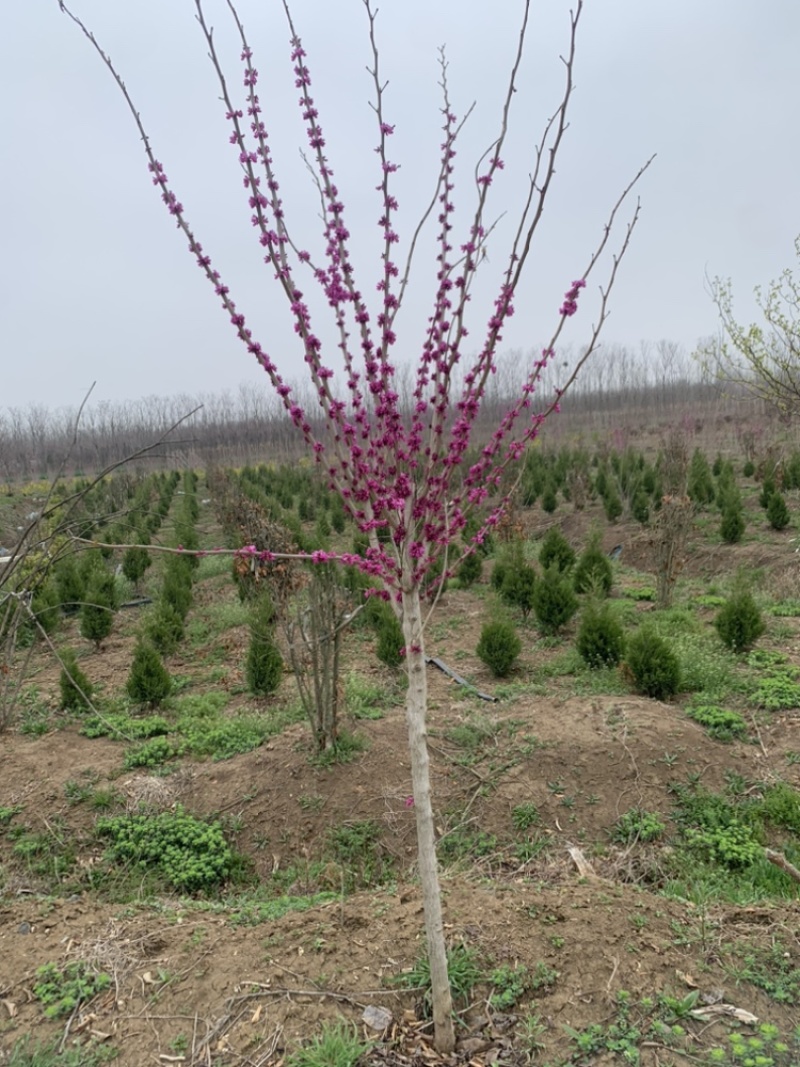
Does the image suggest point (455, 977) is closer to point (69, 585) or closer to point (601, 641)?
point (601, 641)

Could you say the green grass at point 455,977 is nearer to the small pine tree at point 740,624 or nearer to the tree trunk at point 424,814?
the tree trunk at point 424,814

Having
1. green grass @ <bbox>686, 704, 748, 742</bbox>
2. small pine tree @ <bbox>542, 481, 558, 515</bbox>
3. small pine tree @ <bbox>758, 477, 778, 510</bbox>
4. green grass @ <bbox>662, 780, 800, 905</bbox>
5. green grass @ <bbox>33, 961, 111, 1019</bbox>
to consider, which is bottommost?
green grass @ <bbox>662, 780, 800, 905</bbox>

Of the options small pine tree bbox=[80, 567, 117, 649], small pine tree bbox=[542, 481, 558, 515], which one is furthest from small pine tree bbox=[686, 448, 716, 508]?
small pine tree bbox=[80, 567, 117, 649]

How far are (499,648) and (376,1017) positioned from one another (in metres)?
4.19

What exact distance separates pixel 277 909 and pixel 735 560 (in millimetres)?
8837

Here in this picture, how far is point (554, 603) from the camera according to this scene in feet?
24.3

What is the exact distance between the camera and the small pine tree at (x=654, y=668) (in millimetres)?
5469

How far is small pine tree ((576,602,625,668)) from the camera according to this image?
618 cm

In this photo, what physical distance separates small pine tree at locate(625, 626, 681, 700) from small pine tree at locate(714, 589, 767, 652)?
40.0 inches

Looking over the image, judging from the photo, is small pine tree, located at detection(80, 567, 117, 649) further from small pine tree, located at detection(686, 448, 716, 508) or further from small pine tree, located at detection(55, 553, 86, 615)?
small pine tree, located at detection(686, 448, 716, 508)

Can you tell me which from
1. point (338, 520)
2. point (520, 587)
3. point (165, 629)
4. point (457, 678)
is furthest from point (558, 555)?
point (338, 520)

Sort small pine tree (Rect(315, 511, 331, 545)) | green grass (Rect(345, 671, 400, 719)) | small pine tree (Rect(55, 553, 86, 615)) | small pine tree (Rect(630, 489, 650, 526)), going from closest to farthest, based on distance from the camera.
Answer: green grass (Rect(345, 671, 400, 719)), small pine tree (Rect(55, 553, 86, 615)), small pine tree (Rect(315, 511, 331, 545)), small pine tree (Rect(630, 489, 650, 526))

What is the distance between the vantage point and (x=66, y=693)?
5.80 meters

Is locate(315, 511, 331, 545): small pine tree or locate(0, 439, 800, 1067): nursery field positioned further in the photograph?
locate(315, 511, 331, 545): small pine tree
